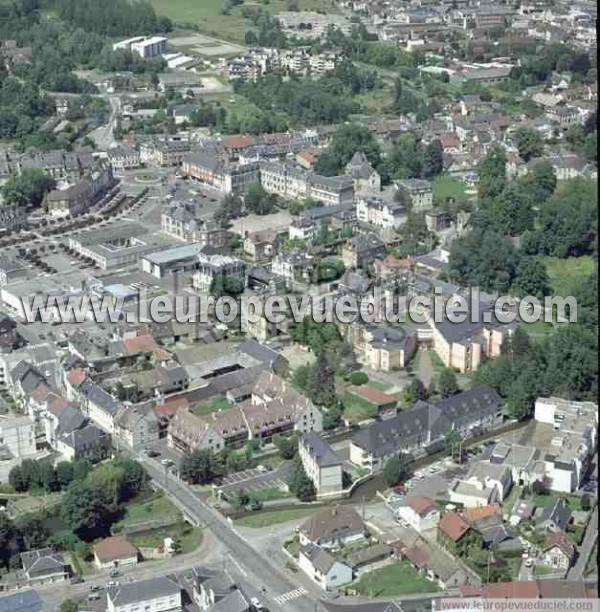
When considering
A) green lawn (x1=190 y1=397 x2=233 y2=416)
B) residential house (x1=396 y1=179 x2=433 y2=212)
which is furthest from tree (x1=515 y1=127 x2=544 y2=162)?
green lawn (x1=190 y1=397 x2=233 y2=416)

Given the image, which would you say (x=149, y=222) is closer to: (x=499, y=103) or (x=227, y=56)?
(x=499, y=103)

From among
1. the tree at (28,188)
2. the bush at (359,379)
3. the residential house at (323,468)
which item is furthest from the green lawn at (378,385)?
the tree at (28,188)

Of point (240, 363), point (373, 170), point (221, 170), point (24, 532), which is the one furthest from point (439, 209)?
point (24, 532)

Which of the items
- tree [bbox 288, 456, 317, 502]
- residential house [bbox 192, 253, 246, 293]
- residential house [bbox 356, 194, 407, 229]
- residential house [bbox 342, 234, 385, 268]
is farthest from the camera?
residential house [bbox 356, 194, 407, 229]

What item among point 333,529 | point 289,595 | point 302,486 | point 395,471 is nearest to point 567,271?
point 395,471

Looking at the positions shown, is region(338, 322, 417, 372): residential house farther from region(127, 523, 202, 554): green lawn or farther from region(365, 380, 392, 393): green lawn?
region(127, 523, 202, 554): green lawn

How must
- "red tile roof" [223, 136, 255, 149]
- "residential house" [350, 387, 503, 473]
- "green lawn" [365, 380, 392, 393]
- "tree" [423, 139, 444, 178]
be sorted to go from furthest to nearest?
"red tile roof" [223, 136, 255, 149], "tree" [423, 139, 444, 178], "green lawn" [365, 380, 392, 393], "residential house" [350, 387, 503, 473]
